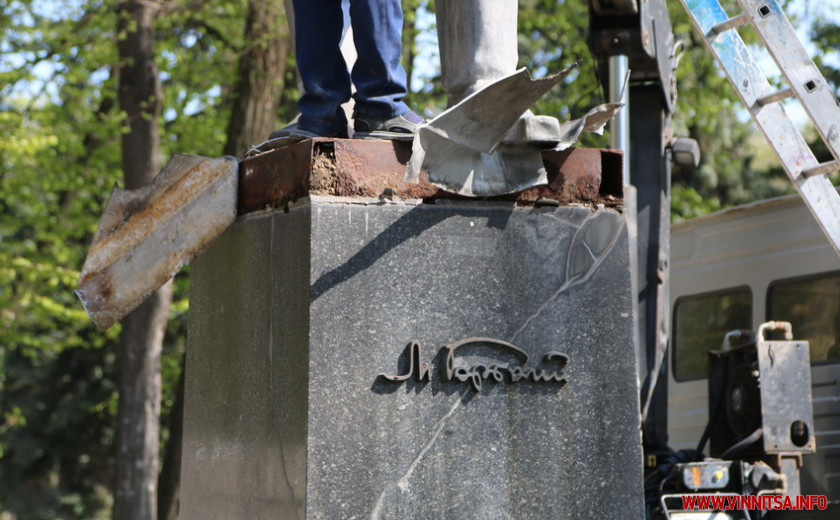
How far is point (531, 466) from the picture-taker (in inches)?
142

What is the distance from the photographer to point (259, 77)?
1480cm

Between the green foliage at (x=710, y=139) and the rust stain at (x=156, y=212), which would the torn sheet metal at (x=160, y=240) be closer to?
the rust stain at (x=156, y=212)

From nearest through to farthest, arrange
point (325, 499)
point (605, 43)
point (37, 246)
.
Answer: point (325, 499)
point (605, 43)
point (37, 246)

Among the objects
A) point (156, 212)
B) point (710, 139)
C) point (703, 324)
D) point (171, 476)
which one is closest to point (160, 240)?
point (156, 212)

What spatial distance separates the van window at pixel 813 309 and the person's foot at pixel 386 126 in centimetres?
519

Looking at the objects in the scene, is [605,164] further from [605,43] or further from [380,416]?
[605,43]

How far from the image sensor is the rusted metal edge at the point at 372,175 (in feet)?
11.8

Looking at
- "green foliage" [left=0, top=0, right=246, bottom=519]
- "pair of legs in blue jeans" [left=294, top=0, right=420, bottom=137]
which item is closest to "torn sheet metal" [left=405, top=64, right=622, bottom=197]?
"pair of legs in blue jeans" [left=294, top=0, right=420, bottom=137]

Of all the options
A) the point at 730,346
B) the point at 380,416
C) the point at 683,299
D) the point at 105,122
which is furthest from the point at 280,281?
the point at 105,122

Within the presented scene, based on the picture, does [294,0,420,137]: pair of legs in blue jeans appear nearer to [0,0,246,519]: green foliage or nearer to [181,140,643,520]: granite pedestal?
[181,140,643,520]: granite pedestal

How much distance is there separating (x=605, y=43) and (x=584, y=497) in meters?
5.04

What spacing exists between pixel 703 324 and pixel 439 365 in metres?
6.52

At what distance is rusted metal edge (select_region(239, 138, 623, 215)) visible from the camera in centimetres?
360
